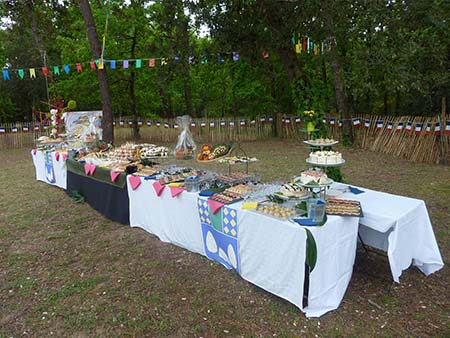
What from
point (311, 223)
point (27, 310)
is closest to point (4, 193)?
point (27, 310)

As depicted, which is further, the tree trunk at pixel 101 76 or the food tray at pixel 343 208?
the tree trunk at pixel 101 76

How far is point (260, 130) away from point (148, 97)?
19.4 ft

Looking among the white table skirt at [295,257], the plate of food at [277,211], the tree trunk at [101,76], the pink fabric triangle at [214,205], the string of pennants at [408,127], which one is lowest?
the white table skirt at [295,257]

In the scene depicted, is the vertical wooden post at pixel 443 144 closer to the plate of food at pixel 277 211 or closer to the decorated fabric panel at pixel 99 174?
the plate of food at pixel 277 211

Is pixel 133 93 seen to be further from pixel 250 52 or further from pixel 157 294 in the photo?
pixel 157 294

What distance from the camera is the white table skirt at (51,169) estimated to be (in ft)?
20.8

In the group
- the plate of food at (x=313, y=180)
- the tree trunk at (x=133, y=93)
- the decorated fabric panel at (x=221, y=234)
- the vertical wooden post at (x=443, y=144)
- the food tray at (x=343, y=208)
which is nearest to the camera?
the food tray at (x=343, y=208)

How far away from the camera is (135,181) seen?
13.5 ft

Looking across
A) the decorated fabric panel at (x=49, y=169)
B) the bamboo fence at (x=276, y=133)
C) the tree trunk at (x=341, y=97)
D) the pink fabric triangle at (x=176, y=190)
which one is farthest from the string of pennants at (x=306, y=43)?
the decorated fabric panel at (x=49, y=169)

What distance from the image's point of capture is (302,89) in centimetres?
423

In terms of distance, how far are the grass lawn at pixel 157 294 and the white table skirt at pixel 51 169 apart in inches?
68.8

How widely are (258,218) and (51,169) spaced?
5582 mm

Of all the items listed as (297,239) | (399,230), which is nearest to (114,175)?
(297,239)

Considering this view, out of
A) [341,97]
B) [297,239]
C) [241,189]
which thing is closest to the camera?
[297,239]
